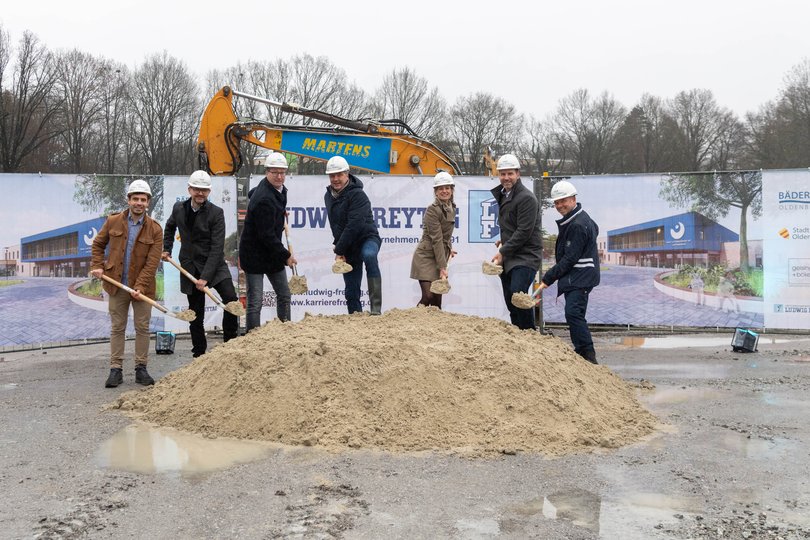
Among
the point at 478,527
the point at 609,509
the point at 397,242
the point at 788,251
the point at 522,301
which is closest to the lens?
the point at 478,527

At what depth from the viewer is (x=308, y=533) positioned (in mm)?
3525

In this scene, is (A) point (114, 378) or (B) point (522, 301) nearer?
(A) point (114, 378)

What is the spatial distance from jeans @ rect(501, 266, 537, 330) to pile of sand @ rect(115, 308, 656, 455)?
5.52 feet

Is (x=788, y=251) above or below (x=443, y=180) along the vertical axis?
below

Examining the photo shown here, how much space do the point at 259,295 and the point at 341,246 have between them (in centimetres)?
108

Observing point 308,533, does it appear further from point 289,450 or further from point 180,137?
point 180,137

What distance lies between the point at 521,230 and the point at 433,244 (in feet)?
3.47

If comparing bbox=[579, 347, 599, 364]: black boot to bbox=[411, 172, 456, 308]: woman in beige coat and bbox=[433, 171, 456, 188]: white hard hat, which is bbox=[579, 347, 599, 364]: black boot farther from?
bbox=[433, 171, 456, 188]: white hard hat

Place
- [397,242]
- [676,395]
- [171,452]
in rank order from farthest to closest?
[397,242] → [676,395] → [171,452]

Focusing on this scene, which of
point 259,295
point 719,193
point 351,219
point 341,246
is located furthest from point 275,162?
point 719,193

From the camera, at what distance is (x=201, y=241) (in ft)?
26.5

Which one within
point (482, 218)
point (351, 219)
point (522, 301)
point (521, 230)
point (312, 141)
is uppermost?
point (312, 141)

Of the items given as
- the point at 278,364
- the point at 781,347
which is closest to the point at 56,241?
the point at 278,364

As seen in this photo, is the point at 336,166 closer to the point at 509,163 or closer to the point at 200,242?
the point at 200,242
